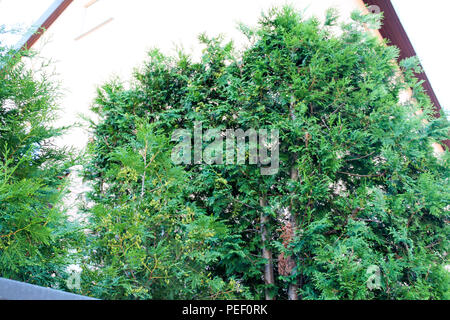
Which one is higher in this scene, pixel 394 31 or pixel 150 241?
pixel 394 31

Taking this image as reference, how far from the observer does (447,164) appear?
342 centimetres

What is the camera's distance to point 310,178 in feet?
10.7

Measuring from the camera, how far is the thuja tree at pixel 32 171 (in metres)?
2.32

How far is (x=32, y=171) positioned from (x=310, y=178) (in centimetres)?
261

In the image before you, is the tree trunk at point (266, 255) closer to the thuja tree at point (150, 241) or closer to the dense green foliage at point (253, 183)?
the dense green foliage at point (253, 183)

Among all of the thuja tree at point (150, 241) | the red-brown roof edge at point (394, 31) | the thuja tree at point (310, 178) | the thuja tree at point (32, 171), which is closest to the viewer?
the thuja tree at point (32, 171)

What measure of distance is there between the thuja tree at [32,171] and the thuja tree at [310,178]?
0.40 m

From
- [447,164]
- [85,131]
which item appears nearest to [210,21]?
[85,131]

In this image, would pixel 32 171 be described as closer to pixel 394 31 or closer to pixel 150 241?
pixel 150 241

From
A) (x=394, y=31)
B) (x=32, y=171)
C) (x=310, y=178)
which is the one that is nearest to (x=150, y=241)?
(x=32, y=171)

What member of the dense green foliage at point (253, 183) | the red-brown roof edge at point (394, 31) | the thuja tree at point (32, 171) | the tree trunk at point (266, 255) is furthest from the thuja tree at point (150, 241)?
the red-brown roof edge at point (394, 31)

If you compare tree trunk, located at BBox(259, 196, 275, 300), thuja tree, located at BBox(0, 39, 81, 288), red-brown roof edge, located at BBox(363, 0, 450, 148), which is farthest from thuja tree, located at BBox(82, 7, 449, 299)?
red-brown roof edge, located at BBox(363, 0, 450, 148)

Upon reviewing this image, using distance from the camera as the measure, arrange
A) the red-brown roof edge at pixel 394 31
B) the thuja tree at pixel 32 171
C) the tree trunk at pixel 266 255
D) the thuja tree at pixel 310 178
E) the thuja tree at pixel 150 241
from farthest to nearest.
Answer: the red-brown roof edge at pixel 394 31
the tree trunk at pixel 266 255
the thuja tree at pixel 310 178
the thuja tree at pixel 150 241
the thuja tree at pixel 32 171

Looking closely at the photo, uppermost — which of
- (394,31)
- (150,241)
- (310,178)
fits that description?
(394,31)
